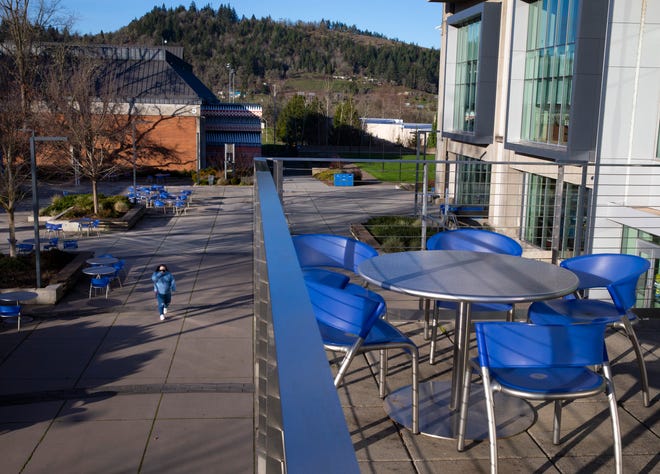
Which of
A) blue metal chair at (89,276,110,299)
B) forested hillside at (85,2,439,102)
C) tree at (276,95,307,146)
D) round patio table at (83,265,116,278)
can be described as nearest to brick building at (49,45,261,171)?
tree at (276,95,307,146)

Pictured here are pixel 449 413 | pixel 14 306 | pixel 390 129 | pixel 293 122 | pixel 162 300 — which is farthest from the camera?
pixel 390 129

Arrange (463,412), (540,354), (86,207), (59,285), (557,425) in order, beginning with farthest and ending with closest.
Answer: (86,207)
(59,285)
(557,425)
(463,412)
(540,354)

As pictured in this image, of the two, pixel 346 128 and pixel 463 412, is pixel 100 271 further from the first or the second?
pixel 346 128

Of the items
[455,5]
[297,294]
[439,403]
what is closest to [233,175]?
[455,5]

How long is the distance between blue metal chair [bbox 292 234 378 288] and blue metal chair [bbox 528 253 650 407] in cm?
135

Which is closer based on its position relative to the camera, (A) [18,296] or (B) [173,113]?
(A) [18,296]

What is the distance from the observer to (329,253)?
5629 millimetres

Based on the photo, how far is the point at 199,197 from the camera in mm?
34250

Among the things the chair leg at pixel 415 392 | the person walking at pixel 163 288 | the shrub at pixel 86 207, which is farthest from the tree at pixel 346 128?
the chair leg at pixel 415 392

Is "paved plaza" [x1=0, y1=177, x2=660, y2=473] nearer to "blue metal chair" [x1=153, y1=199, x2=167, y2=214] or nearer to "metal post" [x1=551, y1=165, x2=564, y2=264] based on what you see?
"metal post" [x1=551, y1=165, x2=564, y2=264]

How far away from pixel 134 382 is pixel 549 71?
1529 cm

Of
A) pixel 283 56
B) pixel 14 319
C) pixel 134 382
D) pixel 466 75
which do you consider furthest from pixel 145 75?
pixel 283 56

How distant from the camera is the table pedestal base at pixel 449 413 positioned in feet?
14.9

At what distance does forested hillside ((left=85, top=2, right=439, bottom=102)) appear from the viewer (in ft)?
464
